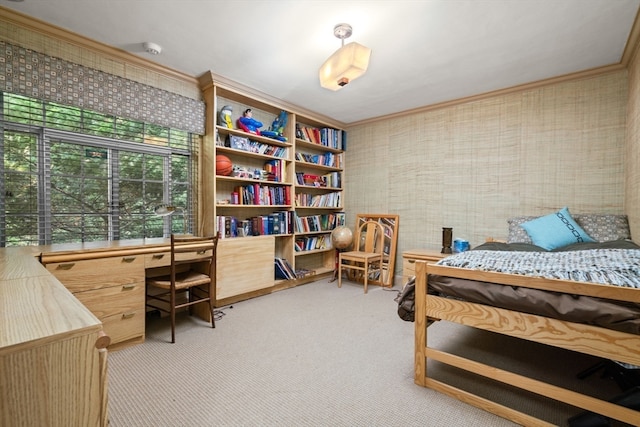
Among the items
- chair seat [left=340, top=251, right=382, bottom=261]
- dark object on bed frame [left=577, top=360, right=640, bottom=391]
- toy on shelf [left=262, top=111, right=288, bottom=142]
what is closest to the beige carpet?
dark object on bed frame [left=577, top=360, right=640, bottom=391]

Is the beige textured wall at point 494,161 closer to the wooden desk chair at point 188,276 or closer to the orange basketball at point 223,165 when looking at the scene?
the orange basketball at point 223,165

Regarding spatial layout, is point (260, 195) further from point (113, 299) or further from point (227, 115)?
point (113, 299)

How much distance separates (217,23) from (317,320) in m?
2.61

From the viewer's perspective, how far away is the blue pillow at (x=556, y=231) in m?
2.62

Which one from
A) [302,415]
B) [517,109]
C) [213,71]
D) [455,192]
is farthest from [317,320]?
[517,109]

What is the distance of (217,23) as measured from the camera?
2145 millimetres

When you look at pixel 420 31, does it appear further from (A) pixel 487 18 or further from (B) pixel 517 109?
(B) pixel 517 109

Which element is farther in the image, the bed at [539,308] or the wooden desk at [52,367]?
the bed at [539,308]

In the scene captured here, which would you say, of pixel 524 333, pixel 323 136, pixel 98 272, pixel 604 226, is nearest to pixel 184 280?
pixel 98 272

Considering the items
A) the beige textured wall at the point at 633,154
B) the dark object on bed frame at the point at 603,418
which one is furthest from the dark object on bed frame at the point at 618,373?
the beige textured wall at the point at 633,154

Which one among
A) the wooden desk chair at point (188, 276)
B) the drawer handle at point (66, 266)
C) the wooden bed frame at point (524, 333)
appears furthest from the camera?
the wooden desk chair at point (188, 276)

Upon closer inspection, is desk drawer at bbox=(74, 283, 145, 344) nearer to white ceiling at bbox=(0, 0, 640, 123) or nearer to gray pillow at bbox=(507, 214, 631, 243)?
white ceiling at bbox=(0, 0, 640, 123)

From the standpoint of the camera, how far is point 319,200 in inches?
174

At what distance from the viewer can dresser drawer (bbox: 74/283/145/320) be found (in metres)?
1.99
